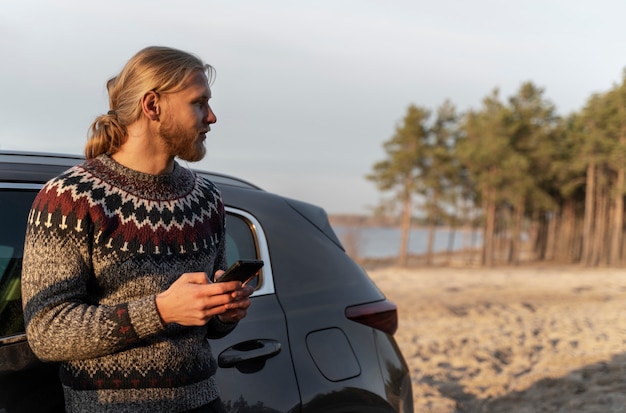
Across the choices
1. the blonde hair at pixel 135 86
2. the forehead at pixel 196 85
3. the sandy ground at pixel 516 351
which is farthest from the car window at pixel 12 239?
the sandy ground at pixel 516 351

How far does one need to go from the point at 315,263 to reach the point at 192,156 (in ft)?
3.66

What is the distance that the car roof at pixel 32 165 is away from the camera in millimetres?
2264

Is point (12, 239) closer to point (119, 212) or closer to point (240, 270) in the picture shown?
point (119, 212)

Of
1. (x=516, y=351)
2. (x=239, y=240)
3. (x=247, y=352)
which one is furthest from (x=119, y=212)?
(x=516, y=351)

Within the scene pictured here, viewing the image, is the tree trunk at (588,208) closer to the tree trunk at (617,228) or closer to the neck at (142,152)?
the tree trunk at (617,228)

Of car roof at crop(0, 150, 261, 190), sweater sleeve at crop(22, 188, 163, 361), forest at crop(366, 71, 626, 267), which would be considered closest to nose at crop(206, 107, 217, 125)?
sweater sleeve at crop(22, 188, 163, 361)

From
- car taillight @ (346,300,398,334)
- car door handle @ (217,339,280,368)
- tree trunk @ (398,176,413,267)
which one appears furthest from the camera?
tree trunk @ (398,176,413,267)

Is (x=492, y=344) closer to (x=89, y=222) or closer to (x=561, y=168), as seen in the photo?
(x=89, y=222)

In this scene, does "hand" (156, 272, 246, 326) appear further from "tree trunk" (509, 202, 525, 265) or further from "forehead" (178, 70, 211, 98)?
"tree trunk" (509, 202, 525, 265)

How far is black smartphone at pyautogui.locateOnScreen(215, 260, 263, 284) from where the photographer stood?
5.62ft

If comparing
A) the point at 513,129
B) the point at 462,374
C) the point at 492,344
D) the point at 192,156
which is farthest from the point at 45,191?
the point at 513,129

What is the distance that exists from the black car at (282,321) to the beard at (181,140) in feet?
2.01

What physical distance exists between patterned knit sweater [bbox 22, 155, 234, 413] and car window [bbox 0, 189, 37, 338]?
444 mm

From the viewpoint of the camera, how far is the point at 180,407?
191 centimetres
